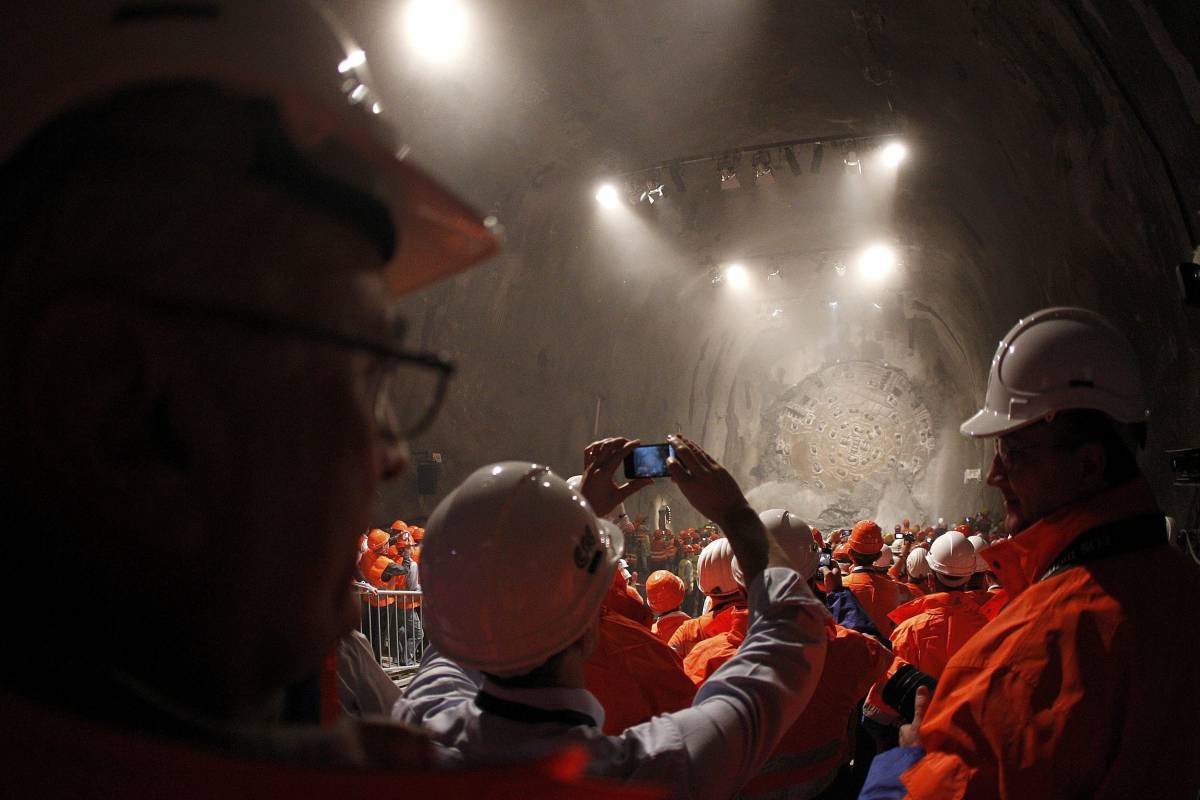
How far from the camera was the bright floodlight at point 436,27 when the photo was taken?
9.76 m

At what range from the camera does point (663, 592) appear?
21.2 feet

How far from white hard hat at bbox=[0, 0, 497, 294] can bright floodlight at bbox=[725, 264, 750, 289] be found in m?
22.1

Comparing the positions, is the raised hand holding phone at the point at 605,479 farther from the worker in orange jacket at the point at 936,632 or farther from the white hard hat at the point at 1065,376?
the worker in orange jacket at the point at 936,632

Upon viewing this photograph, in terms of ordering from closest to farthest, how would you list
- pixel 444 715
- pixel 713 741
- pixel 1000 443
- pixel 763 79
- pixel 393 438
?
1. pixel 393 438
2. pixel 713 741
3. pixel 444 715
4. pixel 1000 443
5. pixel 763 79

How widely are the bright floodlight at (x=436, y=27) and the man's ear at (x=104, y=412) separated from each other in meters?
10.0

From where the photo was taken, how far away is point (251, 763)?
57cm

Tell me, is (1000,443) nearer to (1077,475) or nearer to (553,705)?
(1077,475)

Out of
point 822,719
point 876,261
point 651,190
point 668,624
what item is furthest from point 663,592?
point 876,261

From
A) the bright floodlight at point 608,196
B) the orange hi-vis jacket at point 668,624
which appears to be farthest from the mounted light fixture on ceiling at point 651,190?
the orange hi-vis jacket at point 668,624

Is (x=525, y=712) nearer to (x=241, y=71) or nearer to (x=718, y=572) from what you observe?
(x=241, y=71)

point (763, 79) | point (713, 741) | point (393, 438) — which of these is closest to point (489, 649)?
point (713, 741)

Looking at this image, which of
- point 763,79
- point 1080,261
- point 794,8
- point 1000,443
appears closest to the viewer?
point 1000,443

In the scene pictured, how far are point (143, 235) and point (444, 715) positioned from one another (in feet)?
4.51

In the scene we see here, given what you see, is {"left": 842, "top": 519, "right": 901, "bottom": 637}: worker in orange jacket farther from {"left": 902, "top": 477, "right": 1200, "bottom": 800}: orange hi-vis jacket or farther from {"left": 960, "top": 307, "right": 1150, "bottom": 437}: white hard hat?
{"left": 902, "top": 477, "right": 1200, "bottom": 800}: orange hi-vis jacket
